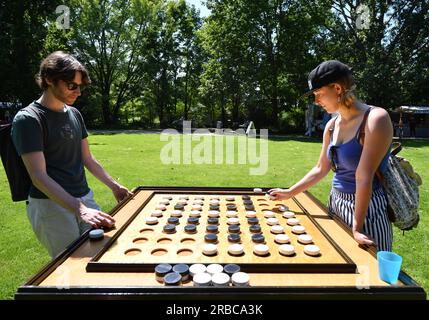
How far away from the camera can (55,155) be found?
2.55 meters

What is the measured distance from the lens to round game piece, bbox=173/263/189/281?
161 cm

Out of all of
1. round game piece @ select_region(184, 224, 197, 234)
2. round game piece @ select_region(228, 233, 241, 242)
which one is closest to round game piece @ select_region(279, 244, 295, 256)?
round game piece @ select_region(228, 233, 241, 242)

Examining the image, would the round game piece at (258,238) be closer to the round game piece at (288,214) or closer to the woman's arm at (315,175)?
the round game piece at (288,214)

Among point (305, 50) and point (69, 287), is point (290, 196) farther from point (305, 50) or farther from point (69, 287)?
point (305, 50)

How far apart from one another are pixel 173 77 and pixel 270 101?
15.2 meters

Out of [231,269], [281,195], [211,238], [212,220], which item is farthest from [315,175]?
[231,269]

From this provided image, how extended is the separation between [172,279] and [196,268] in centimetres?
15

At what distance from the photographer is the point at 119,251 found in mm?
1927

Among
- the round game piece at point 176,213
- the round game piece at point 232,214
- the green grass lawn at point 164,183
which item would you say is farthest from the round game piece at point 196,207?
the green grass lawn at point 164,183

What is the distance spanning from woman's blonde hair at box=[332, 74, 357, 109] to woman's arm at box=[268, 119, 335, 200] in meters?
0.40

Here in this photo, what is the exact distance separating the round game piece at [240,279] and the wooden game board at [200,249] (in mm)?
120

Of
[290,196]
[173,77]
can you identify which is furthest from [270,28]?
[290,196]

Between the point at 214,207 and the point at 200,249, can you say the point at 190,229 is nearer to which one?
the point at 200,249

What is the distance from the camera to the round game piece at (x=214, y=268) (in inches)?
64.2
